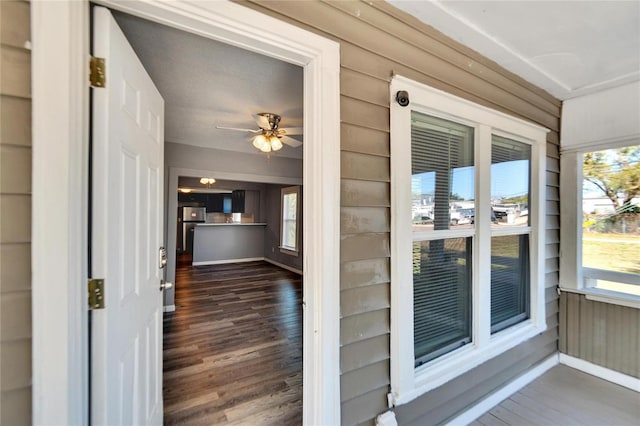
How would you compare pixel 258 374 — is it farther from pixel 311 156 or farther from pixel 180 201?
pixel 180 201

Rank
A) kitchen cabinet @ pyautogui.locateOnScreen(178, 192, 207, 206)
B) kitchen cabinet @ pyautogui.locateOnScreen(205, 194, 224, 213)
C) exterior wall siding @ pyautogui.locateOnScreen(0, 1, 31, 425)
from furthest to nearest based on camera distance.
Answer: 1. kitchen cabinet @ pyautogui.locateOnScreen(178, 192, 207, 206)
2. kitchen cabinet @ pyautogui.locateOnScreen(205, 194, 224, 213)
3. exterior wall siding @ pyautogui.locateOnScreen(0, 1, 31, 425)

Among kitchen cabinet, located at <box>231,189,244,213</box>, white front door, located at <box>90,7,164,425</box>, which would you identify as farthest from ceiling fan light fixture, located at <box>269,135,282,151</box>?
kitchen cabinet, located at <box>231,189,244,213</box>

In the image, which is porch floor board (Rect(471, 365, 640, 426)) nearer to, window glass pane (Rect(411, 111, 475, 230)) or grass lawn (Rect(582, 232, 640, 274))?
grass lawn (Rect(582, 232, 640, 274))

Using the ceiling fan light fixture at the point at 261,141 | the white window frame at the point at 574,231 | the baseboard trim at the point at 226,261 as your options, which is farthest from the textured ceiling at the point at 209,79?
the baseboard trim at the point at 226,261

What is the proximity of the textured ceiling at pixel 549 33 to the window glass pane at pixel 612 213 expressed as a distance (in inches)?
27.1

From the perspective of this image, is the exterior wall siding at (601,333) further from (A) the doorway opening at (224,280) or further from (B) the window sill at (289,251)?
(B) the window sill at (289,251)

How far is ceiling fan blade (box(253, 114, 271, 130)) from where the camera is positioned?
8.67 feet

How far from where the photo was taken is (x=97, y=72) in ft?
2.99

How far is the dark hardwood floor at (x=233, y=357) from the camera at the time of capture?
185 cm

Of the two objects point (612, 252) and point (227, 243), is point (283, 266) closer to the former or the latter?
point (227, 243)

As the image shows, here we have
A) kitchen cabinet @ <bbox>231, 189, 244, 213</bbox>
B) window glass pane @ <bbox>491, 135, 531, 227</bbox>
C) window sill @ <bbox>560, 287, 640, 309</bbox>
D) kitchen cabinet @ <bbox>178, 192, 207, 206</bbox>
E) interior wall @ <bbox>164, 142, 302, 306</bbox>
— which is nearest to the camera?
window glass pane @ <bbox>491, 135, 531, 227</bbox>

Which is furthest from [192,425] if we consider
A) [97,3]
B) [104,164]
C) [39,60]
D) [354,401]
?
[97,3]

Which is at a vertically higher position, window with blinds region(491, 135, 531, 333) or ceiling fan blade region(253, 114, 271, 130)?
ceiling fan blade region(253, 114, 271, 130)

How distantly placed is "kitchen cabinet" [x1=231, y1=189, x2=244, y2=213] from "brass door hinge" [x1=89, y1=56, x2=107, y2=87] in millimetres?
7123
